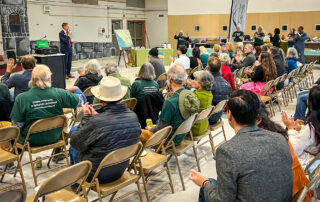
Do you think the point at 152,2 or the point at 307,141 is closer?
the point at 307,141

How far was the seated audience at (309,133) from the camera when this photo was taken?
300 cm

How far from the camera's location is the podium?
26.1 feet

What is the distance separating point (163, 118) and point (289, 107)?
4711 millimetres

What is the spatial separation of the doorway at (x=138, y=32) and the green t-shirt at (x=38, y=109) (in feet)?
53.7

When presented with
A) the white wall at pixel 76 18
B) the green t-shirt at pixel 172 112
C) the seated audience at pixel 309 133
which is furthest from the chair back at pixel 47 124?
the white wall at pixel 76 18

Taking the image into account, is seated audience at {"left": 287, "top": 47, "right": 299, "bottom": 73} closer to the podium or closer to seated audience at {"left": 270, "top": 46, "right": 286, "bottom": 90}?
seated audience at {"left": 270, "top": 46, "right": 286, "bottom": 90}

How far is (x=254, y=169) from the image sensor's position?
180 centimetres

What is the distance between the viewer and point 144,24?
20.5 meters

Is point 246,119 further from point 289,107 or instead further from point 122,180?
point 289,107

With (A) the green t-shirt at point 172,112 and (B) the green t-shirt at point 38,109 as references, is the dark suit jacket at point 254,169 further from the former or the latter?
(B) the green t-shirt at point 38,109

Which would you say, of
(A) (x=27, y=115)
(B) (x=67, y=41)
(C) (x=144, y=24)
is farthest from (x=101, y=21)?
(A) (x=27, y=115)

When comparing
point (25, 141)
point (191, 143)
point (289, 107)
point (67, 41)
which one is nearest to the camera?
point (25, 141)

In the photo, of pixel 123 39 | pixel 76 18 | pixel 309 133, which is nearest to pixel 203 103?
pixel 309 133

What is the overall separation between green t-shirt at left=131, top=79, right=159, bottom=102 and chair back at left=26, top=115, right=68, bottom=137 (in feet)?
4.08
